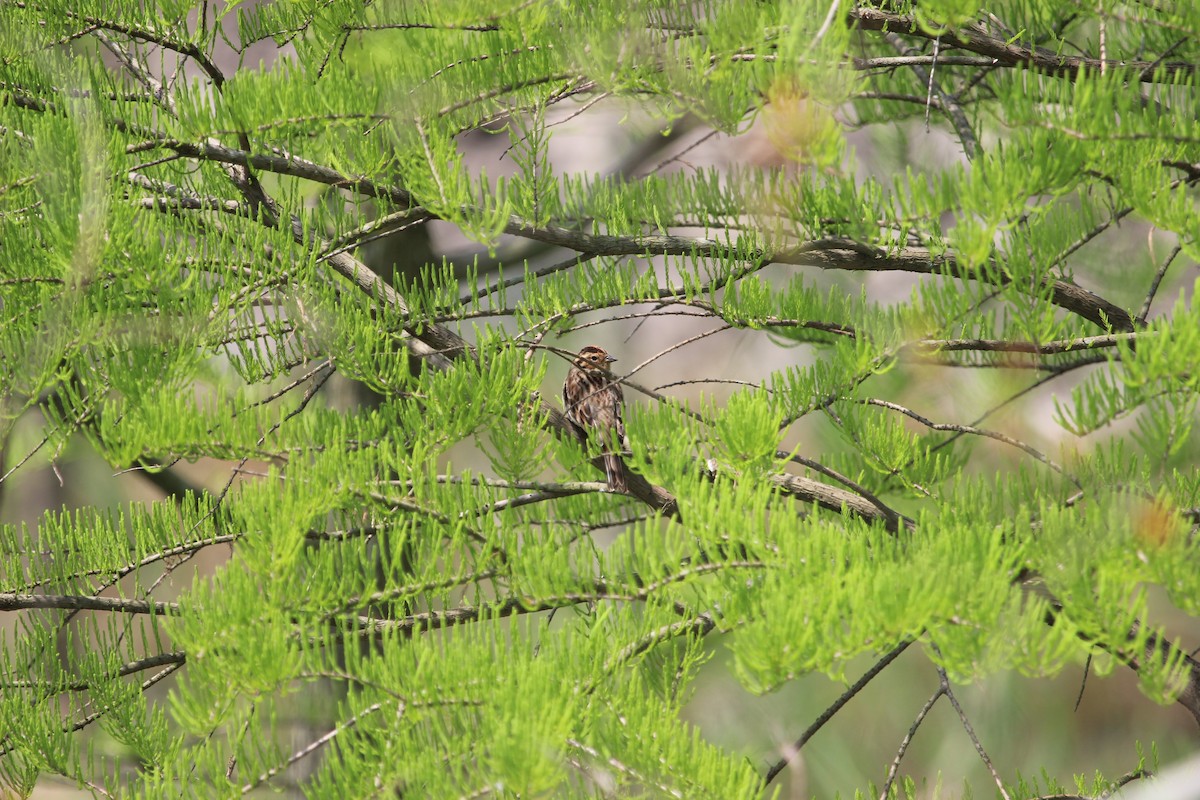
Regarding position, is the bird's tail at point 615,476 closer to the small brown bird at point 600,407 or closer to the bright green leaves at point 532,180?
the small brown bird at point 600,407

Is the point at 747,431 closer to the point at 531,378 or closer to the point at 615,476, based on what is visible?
the point at 531,378

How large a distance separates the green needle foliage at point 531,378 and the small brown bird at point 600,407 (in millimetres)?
43

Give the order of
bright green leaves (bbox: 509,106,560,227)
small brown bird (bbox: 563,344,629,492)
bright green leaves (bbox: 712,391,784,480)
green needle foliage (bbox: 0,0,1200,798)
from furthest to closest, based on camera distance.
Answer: small brown bird (bbox: 563,344,629,492)
bright green leaves (bbox: 509,106,560,227)
bright green leaves (bbox: 712,391,784,480)
green needle foliage (bbox: 0,0,1200,798)

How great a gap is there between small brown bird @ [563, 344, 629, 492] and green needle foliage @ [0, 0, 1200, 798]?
4cm

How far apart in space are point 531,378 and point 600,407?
0.78 m

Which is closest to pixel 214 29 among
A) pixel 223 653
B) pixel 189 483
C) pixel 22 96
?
pixel 22 96

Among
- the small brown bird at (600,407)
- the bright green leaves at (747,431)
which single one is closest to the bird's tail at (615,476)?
the small brown bird at (600,407)

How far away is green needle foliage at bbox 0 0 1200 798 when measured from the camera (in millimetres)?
1139

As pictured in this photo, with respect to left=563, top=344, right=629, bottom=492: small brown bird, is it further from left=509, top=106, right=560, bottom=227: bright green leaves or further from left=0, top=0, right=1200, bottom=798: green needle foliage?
left=509, top=106, right=560, bottom=227: bright green leaves

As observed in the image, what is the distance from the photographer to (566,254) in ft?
17.1

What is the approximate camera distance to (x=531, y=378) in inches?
59.5

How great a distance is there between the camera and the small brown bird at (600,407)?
1750mm

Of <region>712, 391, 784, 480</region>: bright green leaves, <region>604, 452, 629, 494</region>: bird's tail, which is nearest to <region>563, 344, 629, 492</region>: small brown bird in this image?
<region>604, 452, 629, 494</region>: bird's tail

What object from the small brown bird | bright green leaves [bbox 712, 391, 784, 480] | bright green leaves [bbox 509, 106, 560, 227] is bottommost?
the small brown bird
